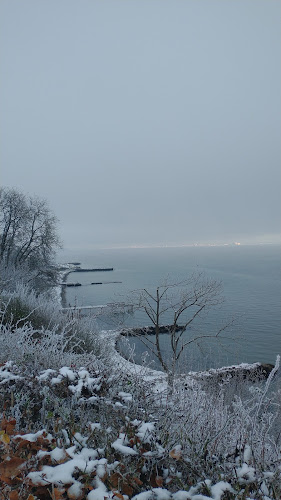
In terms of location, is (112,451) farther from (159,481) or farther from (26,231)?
(26,231)

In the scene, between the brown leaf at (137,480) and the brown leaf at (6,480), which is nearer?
the brown leaf at (6,480)

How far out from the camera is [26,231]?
28719 mm

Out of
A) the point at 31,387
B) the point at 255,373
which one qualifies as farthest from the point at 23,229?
the point at 31,387

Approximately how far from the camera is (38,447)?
7.86ft

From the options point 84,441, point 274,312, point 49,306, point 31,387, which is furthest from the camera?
point 274,312

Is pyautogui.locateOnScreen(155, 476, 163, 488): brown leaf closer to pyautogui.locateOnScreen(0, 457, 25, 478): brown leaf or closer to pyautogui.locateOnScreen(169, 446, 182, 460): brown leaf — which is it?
pyautogui.locateOnScreen(169, 446, 182, 460): brown leaf

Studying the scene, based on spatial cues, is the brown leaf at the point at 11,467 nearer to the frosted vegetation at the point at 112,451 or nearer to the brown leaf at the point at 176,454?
the frosted vegetation at the point at 112,451

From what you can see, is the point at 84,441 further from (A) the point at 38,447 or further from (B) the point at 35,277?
(B) the point at 35,277

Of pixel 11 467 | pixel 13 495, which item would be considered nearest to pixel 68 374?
pixel 11 467

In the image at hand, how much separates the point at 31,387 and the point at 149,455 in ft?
6.11

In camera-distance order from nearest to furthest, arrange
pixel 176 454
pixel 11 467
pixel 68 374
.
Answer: pixel 11 467
pixel 176 454
pixel 68 374

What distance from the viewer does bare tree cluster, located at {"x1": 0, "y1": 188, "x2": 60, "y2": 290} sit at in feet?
90.4

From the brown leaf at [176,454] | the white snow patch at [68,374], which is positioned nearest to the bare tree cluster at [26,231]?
the white snow patch at [68,374]

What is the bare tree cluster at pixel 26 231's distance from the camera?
27.5 meters
